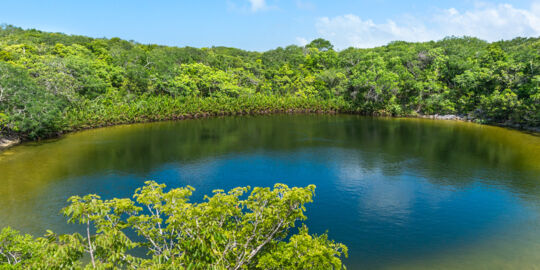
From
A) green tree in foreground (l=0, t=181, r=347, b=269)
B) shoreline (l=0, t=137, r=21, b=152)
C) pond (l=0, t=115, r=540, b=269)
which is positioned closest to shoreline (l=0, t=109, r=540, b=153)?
shoreline (l=0, t=137, r=21, b=152)

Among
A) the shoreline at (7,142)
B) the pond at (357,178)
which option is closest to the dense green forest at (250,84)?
the shoreline at (7,142)

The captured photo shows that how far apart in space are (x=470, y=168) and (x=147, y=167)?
69.4ft

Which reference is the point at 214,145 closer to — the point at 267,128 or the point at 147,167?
the point at 147,167

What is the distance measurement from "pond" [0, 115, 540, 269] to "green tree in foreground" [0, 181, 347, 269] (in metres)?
4.67

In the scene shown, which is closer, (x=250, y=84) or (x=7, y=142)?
(x=7, y=142)

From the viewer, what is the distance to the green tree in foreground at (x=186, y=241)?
19.9ft

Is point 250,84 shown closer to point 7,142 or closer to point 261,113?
point 261,113

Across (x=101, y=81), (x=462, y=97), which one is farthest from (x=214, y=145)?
(x=462, y=97)

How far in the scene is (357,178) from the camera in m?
19.5

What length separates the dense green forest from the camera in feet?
104

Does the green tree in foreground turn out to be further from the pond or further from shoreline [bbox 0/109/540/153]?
shoreline [bbox 0/109/540/153]

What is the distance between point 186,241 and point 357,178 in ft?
47.4

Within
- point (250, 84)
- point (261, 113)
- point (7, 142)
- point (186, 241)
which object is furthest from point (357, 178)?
point (250, 84)

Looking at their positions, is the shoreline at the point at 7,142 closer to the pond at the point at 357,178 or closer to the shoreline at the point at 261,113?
the shoreline at the point at 261,113
